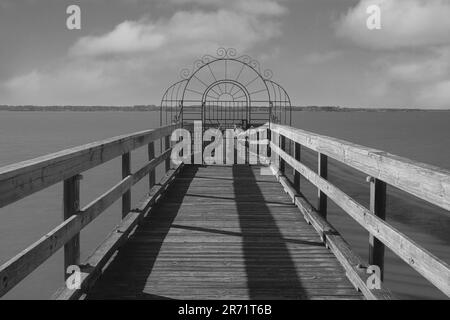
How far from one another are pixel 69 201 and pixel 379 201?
6.56 feet

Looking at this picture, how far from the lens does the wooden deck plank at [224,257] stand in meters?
3.33

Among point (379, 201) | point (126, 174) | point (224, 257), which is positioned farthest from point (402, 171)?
point (126, 174)

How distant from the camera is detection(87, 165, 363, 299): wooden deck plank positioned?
3.33 metres

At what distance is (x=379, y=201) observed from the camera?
3.12 meters

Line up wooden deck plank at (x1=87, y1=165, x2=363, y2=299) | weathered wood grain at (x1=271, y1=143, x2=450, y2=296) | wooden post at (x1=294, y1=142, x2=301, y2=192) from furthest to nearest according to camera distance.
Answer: wooden post at (x1=294, y1=142, x2=301, y2=192) < wooden deck plank at (x1=87, y1=165, x2=363, y2=299) < weathered wood grain at (x1=271, y1=143, x2=450, y2=296)

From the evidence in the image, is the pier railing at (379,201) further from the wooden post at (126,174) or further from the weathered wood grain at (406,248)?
the wooden post at (126,174)

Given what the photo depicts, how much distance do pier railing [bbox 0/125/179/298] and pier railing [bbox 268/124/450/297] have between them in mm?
1846

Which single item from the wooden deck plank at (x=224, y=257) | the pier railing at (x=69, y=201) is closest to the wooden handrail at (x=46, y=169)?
the pier railing at (x=69, y=201)

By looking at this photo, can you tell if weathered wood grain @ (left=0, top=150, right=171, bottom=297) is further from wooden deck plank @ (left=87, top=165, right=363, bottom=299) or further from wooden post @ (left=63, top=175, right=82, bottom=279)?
wooden deck plank @ (left=87, top=165, right=363, bottom=299)

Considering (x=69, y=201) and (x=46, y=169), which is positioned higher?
(x=46, y=169)

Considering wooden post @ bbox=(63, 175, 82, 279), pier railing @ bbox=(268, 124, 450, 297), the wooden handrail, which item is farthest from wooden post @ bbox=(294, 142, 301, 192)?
wooden post @ bbox=(63, 175, 82, 279)

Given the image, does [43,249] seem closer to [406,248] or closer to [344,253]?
[406,248]
